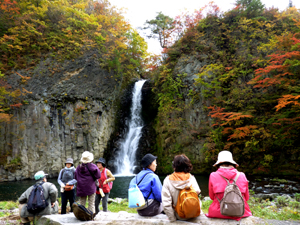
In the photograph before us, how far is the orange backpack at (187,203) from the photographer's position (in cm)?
296

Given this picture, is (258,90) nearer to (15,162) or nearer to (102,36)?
(102,36)

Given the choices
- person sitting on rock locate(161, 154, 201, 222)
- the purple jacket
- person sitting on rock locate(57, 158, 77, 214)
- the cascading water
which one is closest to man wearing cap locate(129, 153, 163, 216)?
person sitting on rock locate(161, 154, 201, 222)

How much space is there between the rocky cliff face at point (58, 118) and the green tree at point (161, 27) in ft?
29.8

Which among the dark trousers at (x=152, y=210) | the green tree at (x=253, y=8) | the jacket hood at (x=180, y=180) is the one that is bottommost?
the dark trousers at (x=152, y=210)

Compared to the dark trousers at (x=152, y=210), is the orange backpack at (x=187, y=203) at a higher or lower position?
higher

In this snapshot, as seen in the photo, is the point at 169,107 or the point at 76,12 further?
the point at 76,12

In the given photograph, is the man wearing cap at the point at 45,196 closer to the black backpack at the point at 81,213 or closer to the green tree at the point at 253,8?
the black backpack at the point at 81,213

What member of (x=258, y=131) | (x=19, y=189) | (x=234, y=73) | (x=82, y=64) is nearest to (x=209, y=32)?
(x=234, y=73)

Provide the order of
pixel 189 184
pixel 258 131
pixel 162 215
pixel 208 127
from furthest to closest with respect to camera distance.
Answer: pixel 208 127
pixel 258 131
pixel 162 215
pixel 189 184

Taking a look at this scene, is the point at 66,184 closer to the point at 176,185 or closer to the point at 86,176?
the point at 86,176

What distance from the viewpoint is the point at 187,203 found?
9.71ft

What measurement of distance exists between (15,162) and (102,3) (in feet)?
70.9

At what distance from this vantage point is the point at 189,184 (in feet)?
9.86

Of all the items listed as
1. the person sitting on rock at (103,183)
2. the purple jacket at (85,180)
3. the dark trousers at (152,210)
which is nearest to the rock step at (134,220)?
the dark trousers at (152,210)
